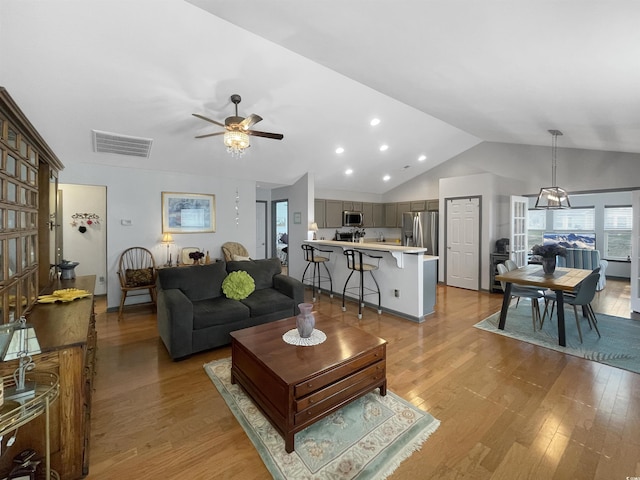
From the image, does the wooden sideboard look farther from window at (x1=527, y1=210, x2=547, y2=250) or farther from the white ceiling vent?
window at (x1=527, y1=210, x2=547, y2=250)

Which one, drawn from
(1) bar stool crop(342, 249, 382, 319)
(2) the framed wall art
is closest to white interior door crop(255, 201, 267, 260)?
(2) the framed wall art

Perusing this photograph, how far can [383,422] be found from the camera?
2.05 m

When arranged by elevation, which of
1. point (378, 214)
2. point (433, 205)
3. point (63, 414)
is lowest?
point (63, 414)

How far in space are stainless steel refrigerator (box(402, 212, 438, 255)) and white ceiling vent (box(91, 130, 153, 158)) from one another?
572cm

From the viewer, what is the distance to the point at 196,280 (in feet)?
11.9

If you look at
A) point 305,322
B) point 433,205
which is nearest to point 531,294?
point 305,322

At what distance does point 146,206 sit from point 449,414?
5204 millimetres

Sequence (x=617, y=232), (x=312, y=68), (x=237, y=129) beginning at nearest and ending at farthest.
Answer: (x=237, y=129), (x=312, y=68), (x=617, y=232)

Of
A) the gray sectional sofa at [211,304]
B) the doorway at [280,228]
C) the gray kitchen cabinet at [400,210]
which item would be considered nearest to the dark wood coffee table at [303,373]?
the gray sectional sofa at [211,304]

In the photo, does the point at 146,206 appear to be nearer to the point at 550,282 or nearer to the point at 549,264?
the point at 550,282

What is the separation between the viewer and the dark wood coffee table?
183cm

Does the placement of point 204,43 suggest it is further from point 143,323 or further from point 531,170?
point 531,170

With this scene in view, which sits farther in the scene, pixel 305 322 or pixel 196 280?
pixel 196 280

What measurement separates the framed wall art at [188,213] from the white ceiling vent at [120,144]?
37.2 inches
